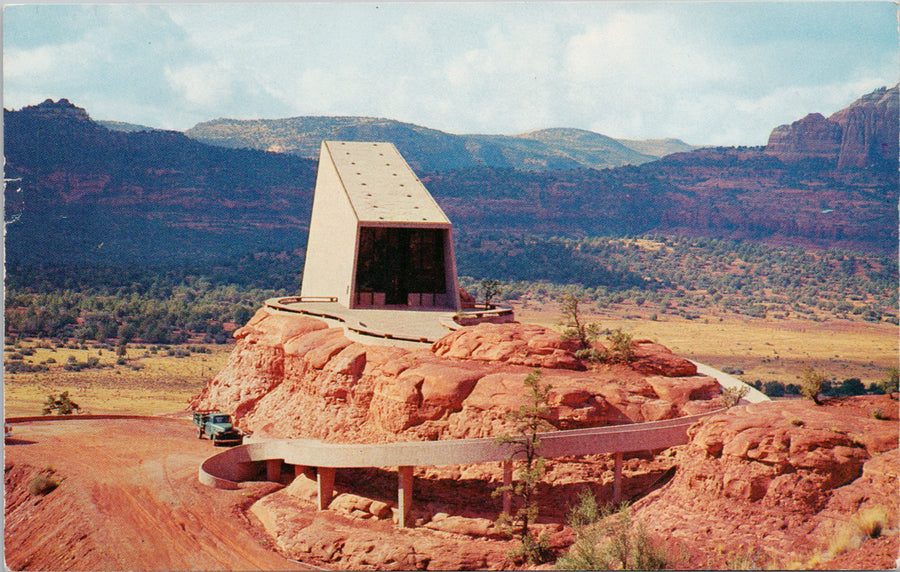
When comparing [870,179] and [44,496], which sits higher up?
[870,179]

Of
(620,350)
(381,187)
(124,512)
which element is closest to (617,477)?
(620,350)

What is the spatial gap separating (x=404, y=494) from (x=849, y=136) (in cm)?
10701

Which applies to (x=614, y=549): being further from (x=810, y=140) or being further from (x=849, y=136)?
(x=810, y=140)

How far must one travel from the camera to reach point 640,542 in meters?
17.7

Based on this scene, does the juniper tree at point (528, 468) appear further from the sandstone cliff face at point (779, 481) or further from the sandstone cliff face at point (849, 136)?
the sandstone cliff face at point (849, 136)

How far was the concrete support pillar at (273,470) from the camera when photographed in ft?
79.9

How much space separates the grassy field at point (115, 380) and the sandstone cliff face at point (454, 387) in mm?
12964

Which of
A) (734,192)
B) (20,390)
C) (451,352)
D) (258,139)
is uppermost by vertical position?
(258,139)

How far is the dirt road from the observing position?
1945 centimetres

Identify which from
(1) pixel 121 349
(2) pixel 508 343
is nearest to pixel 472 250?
(1) pixel 121 349

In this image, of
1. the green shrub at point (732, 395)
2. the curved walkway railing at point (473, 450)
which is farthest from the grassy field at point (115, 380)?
the green shrub at point (732, 395)

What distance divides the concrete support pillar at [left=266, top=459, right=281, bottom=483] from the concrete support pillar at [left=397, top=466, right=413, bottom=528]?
5012 millimetres

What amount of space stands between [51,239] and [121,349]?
102 ft

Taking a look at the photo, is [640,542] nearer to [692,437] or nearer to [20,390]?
[692,437]
